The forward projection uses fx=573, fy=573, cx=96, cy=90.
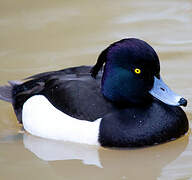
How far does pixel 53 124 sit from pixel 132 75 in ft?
3.08

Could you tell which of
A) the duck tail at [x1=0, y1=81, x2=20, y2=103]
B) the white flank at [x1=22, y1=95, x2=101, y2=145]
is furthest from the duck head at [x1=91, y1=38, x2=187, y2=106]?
the duck tail at [x1=0, y1=81, x2=20, y2=103]

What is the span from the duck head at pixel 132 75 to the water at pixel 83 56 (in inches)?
20.5

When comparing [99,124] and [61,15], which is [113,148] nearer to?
[99,124]

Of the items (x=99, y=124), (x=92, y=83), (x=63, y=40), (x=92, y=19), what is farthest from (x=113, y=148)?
(x=92, y=19)

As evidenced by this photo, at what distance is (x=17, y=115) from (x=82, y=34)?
6.91ft

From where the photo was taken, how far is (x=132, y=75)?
17.8 feet

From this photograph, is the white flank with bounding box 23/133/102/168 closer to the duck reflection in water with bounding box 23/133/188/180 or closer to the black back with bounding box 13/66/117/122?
the duck reflection in water with bounding box 23/133/188/180

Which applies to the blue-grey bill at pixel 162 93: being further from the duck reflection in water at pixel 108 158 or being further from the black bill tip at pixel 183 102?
the duck reflection in water at pixel 108 158

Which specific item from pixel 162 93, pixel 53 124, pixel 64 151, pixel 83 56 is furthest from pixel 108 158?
pixel 83 56

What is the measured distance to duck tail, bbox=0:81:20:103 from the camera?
631 cm

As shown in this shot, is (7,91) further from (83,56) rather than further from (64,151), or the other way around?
(83,56)

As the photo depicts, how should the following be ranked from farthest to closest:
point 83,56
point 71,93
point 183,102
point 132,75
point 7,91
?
point 83,56 → point 7,91 → point 71,93 → point 132,75 → point 183,102

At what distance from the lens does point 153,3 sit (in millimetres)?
8508

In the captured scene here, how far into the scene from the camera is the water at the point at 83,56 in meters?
5.38
